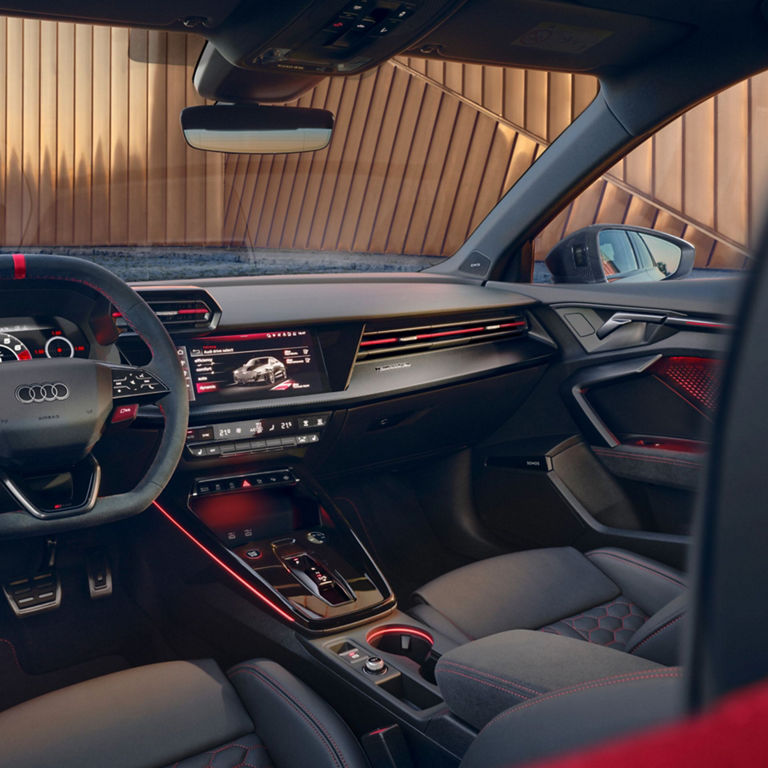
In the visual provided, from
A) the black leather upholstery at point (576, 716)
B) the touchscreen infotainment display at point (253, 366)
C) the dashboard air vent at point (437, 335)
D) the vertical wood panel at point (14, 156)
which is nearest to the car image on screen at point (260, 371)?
the touchscreen infotainment display at point (253, 366)

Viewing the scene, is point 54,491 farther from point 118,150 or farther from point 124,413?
point 118,150

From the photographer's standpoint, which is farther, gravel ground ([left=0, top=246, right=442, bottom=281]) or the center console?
gravel ground ([left=0, top=246, right=442, bottom=281])

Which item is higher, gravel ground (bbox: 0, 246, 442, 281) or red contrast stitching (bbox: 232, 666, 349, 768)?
gravel ground (bbox: 0, 246, 442, 281)

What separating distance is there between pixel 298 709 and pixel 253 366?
38.0 inches

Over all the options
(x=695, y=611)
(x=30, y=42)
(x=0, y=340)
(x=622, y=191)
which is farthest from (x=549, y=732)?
(x=622, y=191)

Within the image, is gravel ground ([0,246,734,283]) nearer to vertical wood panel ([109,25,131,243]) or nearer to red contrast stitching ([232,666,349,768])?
vertical wood panel ([109,25,131,243])

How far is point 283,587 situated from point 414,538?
878 mm

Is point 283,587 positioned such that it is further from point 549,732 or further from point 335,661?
point 549,732

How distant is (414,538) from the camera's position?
282 centimetres

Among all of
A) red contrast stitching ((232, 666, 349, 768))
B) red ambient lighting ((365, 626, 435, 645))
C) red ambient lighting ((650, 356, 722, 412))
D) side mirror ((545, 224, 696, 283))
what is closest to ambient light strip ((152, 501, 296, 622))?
red ambient lighting ((365, 626, 435, 645))

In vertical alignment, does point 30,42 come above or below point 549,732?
above

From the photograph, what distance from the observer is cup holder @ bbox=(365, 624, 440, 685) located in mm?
1867

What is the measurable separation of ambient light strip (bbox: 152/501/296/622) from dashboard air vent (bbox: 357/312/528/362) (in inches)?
26.8

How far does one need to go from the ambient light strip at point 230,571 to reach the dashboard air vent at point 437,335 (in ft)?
2.24
